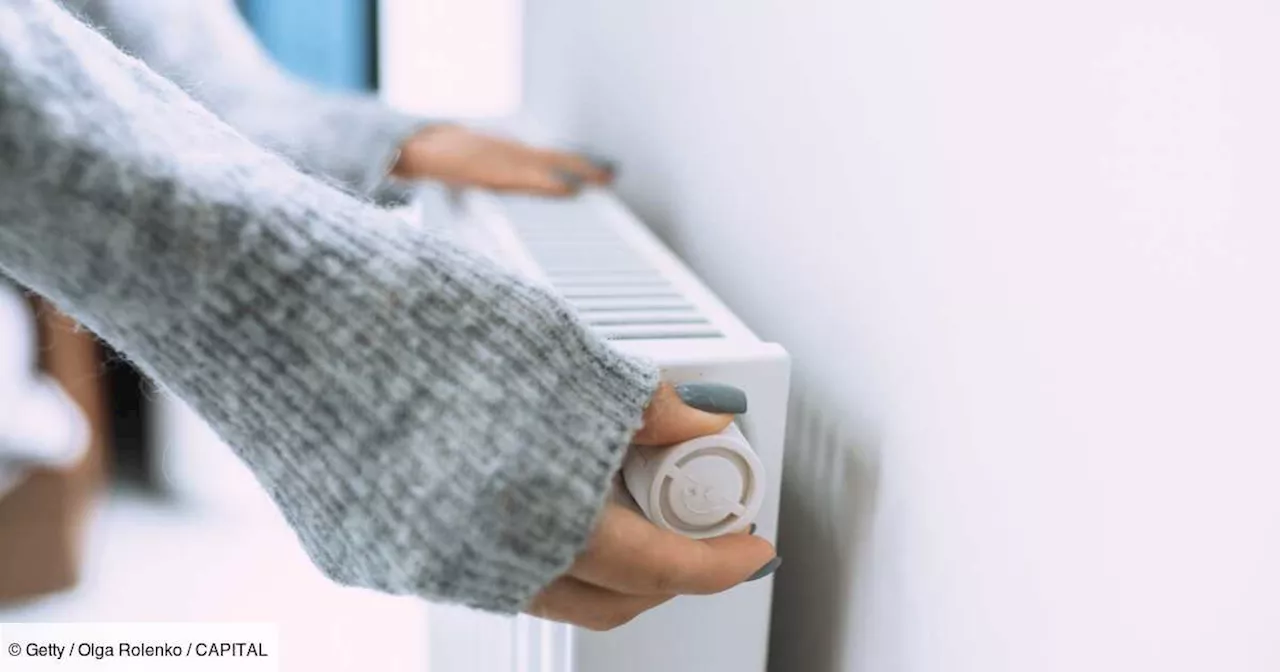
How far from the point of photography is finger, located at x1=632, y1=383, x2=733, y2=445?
1.20 ft

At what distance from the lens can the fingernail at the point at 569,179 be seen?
2.68ft

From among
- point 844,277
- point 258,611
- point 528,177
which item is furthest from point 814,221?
point 258,611

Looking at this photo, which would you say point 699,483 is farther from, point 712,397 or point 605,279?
point 605,279

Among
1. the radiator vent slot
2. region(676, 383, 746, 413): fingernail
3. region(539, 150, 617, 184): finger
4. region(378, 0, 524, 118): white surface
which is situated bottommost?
region(676, 383, 746, 413): fingernail

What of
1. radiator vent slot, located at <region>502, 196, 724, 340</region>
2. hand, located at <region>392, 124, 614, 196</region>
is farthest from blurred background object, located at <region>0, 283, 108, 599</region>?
radiator vent slot, located at <region>502, 196, 724, 340</region>

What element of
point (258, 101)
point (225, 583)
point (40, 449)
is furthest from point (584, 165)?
point (40, 449)

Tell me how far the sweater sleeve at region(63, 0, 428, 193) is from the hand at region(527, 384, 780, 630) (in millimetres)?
511

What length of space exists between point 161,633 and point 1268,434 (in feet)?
2.54

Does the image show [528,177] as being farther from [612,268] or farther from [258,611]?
[258,611]

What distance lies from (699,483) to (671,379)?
2.1 inches

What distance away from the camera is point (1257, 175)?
0.26 m

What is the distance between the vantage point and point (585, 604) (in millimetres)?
348

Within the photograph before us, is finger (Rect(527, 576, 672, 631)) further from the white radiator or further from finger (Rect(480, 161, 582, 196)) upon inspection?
finger (Rect(480, 161, 582, 196))

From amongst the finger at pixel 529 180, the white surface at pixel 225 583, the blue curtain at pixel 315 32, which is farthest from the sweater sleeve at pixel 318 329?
the blue curtain at pixel 315 32
